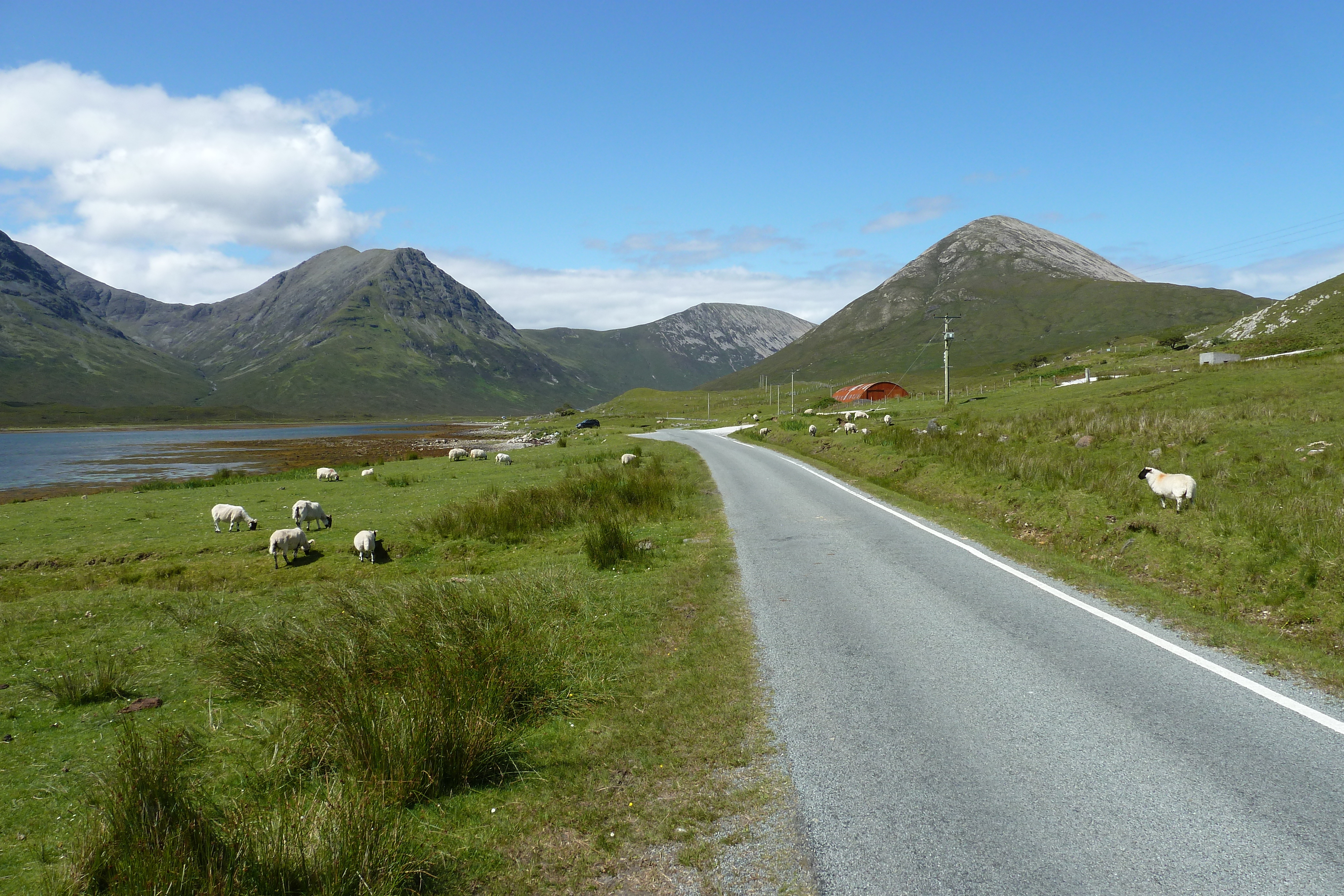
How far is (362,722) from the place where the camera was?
207 inches

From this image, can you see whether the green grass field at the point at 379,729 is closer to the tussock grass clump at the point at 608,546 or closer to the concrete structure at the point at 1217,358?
the tussock grass clump at the point at 608,546

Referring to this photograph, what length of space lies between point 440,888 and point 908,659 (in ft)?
18.7

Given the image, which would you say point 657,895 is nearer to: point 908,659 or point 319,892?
point 319,892

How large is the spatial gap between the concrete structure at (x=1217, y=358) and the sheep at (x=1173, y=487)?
49.1m

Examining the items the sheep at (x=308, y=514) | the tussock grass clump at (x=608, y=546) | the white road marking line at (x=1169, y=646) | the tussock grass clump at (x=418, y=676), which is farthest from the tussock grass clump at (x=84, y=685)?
the sheep at (x=308, y=514)

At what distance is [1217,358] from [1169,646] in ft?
206

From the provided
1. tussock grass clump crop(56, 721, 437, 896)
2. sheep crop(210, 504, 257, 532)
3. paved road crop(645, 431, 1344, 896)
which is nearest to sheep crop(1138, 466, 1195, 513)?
paved road crop(645, 431, 1344, 896)

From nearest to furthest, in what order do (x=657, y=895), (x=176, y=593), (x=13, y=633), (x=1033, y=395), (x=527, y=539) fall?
(x=657, y=895)
(x=13, y=633)
(x=176, y=593)
(x=527, y=539)
(x=1033, y=395)

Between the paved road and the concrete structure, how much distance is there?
194 ft

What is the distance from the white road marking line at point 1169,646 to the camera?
6062 millimetres

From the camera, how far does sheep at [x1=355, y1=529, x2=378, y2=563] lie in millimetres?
16875

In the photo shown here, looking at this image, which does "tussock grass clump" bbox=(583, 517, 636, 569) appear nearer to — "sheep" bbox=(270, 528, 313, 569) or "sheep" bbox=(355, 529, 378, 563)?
"sheep" bbox=(355, 529, 378, 563)

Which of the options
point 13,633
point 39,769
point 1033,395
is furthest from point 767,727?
point 1033,395

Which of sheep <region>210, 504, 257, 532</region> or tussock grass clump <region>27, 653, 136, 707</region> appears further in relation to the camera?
sheep <region>210, 504, 257, 532</region>
